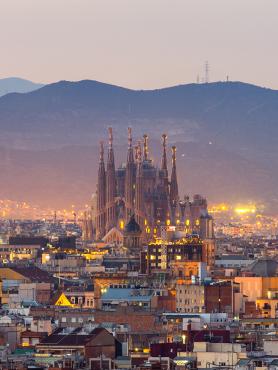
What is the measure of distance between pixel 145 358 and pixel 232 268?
70.5 metres

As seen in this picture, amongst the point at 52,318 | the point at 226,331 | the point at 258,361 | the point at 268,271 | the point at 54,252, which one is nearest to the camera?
the point at 258,361

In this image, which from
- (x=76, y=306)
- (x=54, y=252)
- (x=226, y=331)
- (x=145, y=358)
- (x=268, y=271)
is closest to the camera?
(x=145, y=358)

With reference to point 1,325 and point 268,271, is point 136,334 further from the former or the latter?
point 268,271

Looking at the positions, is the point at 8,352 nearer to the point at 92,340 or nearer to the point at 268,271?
the point at 92,340

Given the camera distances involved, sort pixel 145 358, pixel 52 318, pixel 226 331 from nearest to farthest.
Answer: pixel 145 358 < pixel 226 331 < pixel 52 318

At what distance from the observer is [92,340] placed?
83938mm

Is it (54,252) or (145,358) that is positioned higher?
(54,252)

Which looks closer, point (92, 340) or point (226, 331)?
point (92, 340)

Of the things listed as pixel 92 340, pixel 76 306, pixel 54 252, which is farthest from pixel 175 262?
pixel 92 340

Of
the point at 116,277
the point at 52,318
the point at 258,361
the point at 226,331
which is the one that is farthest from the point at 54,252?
the point at 258,361

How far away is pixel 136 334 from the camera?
93.9m

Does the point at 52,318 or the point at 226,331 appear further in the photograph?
the point at 52,318

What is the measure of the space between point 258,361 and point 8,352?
1008 cm

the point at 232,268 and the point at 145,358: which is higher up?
the point at 232,268
